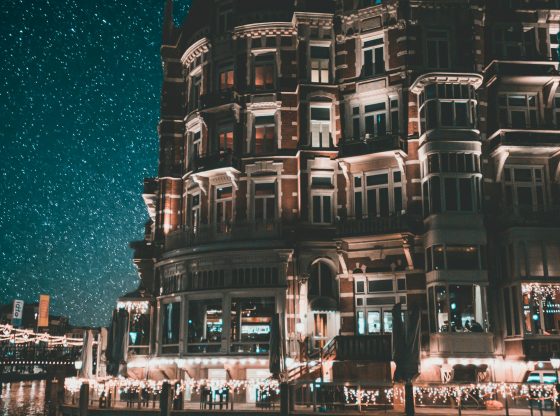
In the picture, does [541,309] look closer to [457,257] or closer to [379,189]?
[457,257]

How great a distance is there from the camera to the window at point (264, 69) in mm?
38781

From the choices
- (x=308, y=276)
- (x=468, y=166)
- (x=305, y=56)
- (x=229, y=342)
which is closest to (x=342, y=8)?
(x=305, y=56)

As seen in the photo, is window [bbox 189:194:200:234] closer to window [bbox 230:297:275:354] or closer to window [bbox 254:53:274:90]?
window [bbox 230:297:275:354]

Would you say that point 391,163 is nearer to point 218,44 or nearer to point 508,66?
point 508,66

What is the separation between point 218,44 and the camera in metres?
40.0

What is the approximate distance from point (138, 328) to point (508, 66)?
28.7 metres

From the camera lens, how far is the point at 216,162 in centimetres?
3703

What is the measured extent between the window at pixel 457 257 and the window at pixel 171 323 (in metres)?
15.6

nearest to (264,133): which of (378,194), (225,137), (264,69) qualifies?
(225,137)

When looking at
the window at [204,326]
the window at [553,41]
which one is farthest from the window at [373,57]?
the window at [204,326]

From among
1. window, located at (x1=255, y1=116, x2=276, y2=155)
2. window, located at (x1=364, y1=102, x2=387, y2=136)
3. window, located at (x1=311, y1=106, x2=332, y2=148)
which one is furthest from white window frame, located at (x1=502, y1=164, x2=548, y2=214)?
window, located at (x1=255, y1=116, x2=276, y2=155)

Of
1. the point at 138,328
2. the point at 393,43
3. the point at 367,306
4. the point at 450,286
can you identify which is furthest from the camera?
the point at 138,328

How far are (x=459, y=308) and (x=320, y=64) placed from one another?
1671 centimetres

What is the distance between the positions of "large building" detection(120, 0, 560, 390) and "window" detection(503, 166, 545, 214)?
4.5 inches
